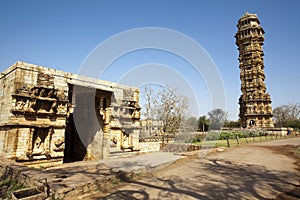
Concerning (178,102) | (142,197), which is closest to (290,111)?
(178,102)

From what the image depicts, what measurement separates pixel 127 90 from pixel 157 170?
7.25 m

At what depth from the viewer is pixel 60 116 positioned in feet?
35.4

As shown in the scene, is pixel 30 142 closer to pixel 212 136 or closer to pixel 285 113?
pixel 212 136

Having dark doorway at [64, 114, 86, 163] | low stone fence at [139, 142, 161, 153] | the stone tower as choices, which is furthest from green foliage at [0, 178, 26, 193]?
the stone tower

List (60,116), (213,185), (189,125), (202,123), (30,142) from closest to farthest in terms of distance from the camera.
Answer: (213,185) → (30,142) → (60,116) → (189,125) → (202,123)

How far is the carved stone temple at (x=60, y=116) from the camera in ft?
30.2

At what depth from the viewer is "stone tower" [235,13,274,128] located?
35250 mm

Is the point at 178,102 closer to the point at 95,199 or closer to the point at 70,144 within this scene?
the point at 70,144

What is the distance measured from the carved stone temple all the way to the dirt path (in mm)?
5358

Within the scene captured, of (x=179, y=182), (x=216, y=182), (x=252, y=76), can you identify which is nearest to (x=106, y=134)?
(x=179, y=182)

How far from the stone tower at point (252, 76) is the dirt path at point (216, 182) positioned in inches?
1127

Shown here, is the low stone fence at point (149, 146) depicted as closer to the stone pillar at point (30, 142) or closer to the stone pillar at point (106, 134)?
the stone pillar at point (106, 134)

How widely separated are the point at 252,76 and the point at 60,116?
3637cm

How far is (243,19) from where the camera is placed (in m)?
39.7
